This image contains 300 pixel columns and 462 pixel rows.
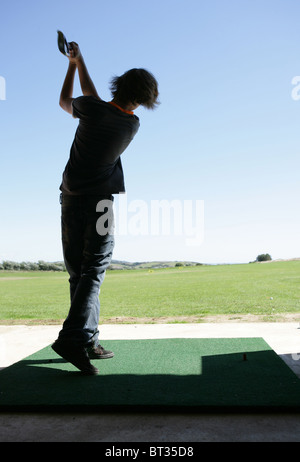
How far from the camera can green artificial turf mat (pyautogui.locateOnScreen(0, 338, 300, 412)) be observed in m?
2.09

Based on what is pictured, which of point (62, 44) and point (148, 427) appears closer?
point (148, 427)

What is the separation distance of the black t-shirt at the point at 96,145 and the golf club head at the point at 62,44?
1.12 feet

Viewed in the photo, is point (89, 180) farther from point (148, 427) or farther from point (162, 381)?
point (148, 427)

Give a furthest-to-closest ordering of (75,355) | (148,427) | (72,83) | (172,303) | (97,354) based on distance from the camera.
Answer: (172,303), (97,354), (72,83), (75,355), (148,427)

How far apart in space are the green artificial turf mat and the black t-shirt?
4.33 ft

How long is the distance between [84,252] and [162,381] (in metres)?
1.05

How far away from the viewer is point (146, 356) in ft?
10.4

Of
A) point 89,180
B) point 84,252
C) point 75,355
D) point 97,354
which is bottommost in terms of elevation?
point 97,354

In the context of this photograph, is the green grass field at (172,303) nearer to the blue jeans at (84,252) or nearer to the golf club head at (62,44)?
Answer: the blue jeans at (84,252)

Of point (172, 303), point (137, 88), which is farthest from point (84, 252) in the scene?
point (172, 303)

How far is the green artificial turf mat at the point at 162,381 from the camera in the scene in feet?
6.86

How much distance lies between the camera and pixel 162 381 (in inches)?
98.2

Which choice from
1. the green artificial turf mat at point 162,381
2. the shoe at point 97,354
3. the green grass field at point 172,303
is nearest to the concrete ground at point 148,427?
the green artificial turf mat at point 162,381

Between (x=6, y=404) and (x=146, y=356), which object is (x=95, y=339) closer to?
(x=146, y=356)
